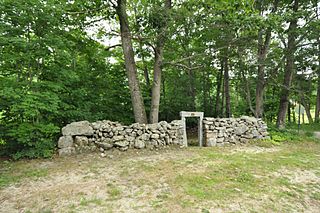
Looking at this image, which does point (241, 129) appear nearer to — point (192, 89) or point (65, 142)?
point (192, 89)

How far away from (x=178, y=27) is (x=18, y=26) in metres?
4.50

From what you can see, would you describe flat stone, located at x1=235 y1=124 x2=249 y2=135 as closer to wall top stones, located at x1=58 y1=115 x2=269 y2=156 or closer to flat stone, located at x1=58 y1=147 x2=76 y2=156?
wall top stones, located at x1=58 y1=115 x2=269 y2=156

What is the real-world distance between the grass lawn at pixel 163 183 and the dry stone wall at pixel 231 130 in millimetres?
1326

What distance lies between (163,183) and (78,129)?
310 centimetres

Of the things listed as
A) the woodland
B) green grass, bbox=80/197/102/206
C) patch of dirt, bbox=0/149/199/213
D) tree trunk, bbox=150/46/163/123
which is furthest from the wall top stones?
green grass, bbox=80/197/102/206

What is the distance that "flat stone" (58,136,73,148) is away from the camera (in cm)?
520

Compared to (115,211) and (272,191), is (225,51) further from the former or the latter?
(115,211)

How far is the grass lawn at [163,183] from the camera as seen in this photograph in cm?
271

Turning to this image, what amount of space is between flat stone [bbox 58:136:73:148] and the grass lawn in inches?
18.4

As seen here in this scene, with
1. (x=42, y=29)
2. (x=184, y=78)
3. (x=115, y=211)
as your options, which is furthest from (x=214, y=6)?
(x=115, y=211)

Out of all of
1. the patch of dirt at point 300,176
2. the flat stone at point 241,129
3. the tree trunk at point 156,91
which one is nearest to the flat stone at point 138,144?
the tree trunk at point 156,91

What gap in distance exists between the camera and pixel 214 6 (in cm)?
583

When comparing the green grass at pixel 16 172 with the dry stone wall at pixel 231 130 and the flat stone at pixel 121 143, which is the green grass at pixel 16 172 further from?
the dry stone wall at pixel 231 130

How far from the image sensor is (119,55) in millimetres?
8750
